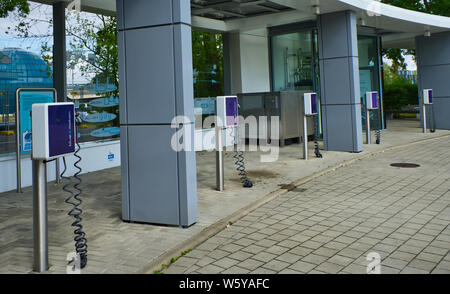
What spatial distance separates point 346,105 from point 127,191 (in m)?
7.57

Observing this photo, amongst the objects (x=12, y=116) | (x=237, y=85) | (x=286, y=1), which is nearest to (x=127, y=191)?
(x=12, y=116)

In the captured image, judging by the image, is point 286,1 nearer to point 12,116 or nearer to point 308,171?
point 308,171

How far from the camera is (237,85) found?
14.4 meters

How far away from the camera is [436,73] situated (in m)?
16.5

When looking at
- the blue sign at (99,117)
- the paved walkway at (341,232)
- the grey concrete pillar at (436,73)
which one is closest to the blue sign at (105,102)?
the blue sign at (99,117)

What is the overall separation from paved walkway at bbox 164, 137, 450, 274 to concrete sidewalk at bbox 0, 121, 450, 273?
247mm

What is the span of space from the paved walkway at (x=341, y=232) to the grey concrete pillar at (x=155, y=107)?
890 mm

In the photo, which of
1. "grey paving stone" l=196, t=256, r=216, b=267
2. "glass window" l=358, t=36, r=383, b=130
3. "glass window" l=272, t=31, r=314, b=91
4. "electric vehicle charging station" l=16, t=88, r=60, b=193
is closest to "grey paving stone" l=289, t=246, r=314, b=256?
"grey paving stone" l=196, t=256, r=216, b=267

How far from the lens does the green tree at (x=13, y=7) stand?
8.48 m

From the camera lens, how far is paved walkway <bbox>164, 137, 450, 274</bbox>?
13.5 feet

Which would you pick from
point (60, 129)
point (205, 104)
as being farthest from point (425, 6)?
point (60, 129)

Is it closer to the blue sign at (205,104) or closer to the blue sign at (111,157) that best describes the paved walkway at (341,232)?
the blue sign at (111,157)
